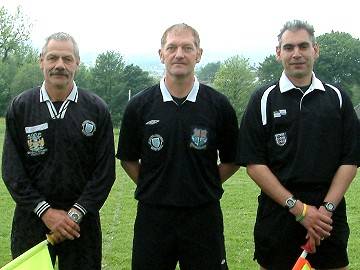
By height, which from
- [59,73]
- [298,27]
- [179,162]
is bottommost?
[179,162]

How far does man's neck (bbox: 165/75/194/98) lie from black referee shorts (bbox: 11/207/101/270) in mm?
1148

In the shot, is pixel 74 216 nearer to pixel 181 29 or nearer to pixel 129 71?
pixel 181 29

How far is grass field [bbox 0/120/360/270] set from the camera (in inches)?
300

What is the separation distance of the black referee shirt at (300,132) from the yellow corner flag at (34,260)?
1597mm

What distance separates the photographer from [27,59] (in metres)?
66.9

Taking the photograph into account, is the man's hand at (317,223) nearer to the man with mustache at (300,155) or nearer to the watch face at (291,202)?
the man with mustache at (300,155)

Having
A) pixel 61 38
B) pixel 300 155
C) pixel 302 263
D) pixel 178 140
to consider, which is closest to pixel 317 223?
pixel 302 263

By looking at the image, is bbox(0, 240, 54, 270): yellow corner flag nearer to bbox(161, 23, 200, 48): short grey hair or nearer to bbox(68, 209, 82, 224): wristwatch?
bbox(68, 209, 82, 224): wristwatch

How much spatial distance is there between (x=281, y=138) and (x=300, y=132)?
0.15 m

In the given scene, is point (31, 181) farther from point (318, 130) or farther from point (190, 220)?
point (318, 130)

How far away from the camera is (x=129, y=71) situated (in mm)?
71375

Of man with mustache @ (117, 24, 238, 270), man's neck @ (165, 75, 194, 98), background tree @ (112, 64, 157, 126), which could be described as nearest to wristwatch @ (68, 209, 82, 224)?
man with mustache @ (117, 24, 238, 270)

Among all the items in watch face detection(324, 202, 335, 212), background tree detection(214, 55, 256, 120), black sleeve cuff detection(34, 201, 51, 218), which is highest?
black sleeve cuff detection(34, 201, 51, 218)

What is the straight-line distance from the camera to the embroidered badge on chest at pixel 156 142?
177 inches
